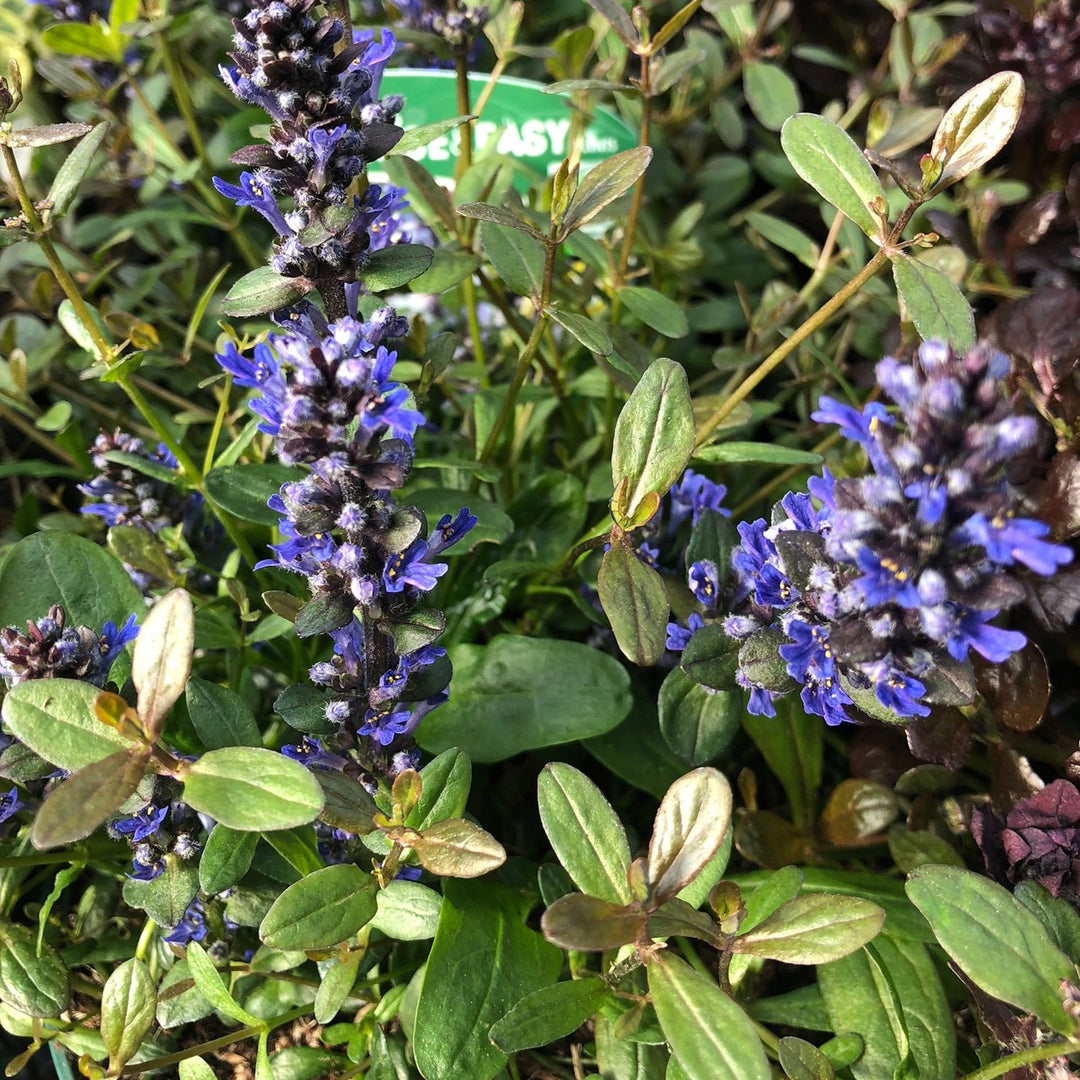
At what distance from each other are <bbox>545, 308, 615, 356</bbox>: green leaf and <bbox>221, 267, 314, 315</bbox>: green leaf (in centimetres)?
33

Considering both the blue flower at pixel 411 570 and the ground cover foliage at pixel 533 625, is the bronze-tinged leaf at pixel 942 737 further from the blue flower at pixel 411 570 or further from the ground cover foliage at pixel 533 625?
the blue flower at pixel 411 570

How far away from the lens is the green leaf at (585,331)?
1.25m

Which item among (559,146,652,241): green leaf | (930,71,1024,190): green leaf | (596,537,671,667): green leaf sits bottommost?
(596,537,671,667): green leaf

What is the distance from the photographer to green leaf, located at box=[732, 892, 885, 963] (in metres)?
1.03

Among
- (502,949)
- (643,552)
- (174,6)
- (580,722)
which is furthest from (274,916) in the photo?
(174,6)

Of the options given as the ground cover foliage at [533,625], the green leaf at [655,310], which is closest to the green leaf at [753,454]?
the ground cover foliage at [533,625]

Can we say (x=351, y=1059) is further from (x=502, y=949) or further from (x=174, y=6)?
(x=174, y=6)

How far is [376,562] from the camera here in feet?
3.61

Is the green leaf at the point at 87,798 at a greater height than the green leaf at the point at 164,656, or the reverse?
the green leaf at the point at 164,656

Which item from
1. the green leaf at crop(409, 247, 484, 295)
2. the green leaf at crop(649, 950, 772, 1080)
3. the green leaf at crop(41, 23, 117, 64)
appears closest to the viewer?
the green leaf at crop(649, 950, 772, 1080)

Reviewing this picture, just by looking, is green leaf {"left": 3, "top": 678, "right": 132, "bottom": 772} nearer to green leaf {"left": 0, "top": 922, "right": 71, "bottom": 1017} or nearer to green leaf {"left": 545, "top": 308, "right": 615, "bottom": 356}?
green leaf {"left": 0, "top": 922, "right": 71, "bottom": 1017}

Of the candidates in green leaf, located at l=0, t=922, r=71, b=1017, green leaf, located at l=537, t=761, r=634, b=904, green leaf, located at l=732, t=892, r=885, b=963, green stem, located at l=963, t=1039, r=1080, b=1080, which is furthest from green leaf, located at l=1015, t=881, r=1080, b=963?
green leaf, located at l=0, t=922, r=71, b=1017

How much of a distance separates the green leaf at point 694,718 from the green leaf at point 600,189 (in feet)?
2.12

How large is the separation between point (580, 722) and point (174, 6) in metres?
1.89
